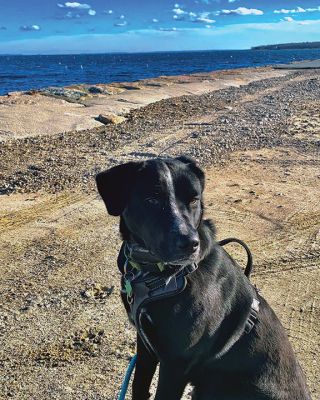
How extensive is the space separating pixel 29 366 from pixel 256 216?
4201 millimetres

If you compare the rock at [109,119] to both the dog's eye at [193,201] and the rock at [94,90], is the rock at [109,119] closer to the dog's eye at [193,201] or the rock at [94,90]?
the rock at [94,90]

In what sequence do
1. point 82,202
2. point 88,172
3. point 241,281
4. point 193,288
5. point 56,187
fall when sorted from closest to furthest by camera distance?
1. point 193,288
2. point 241,281
3. point 82,202
4. point 56,187
5. point 88,172

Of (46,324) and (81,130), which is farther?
(81,130)

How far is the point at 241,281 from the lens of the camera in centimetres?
316

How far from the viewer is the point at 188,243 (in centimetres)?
276

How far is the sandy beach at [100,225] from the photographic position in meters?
4.42

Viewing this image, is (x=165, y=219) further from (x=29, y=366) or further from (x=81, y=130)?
(x=81, y=130)

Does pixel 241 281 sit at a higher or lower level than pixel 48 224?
higher

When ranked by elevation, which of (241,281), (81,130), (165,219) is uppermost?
(165,219)

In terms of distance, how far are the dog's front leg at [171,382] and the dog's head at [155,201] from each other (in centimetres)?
60

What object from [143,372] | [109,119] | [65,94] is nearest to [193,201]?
[143,372]

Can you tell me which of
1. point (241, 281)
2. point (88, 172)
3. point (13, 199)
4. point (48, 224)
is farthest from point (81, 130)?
point (241, 281)

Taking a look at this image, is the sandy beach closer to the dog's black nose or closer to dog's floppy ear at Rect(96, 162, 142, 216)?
dog's floppy ear at Rect(96, 162, 142, 216)

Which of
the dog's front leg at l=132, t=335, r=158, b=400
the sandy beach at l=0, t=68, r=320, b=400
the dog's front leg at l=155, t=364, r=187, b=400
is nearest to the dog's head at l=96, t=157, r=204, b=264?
the dog's front leg at l=155, t=364, r=187, b=400
